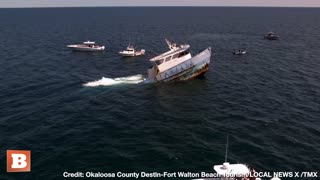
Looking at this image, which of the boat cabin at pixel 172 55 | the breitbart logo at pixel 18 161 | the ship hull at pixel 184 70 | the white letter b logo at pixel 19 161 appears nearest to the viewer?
the breitbart logo at pixel 18 161

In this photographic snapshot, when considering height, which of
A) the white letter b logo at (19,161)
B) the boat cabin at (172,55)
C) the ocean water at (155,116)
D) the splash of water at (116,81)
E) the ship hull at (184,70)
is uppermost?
the boat cabin at (172,55)

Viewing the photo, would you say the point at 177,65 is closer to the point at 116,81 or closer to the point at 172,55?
the point at 172,55

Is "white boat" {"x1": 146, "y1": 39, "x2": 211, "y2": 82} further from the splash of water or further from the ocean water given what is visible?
the splash of water

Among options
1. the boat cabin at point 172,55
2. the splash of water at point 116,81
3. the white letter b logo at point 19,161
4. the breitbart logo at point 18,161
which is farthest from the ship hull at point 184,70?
the white letter b logo at point 19,161

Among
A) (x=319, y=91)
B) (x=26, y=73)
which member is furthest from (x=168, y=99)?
(x=26, y=73)

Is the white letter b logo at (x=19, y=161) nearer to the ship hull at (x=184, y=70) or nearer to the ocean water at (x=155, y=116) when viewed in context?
the ocean water at (x=155, y=116)

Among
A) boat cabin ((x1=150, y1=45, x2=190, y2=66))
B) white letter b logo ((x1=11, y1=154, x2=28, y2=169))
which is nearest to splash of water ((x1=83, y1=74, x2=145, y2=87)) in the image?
boat cabin ((x1=150, y1=45, x2=190, y2=66))

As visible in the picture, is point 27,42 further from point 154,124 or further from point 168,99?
point 154,124
